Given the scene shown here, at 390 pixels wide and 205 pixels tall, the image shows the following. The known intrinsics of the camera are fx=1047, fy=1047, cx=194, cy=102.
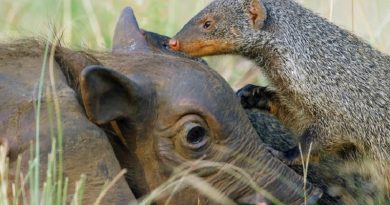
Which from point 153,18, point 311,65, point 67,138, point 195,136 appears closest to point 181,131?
point 195,136

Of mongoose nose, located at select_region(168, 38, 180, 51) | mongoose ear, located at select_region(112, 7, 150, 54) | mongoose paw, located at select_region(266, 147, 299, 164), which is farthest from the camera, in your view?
mongoose nose, located at select_region(168, 38, 180, 51)

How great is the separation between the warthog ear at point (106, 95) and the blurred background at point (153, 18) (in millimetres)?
2958

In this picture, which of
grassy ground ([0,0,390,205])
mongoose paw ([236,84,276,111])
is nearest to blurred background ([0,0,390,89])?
grassy ground ([0,0,390,205])

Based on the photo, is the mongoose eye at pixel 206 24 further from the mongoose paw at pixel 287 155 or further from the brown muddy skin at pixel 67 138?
→ the brown muddy skin at pixel 67 138

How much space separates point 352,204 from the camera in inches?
213

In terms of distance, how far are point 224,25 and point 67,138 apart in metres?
1.72

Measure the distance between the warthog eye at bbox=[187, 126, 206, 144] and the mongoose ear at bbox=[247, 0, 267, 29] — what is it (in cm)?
137

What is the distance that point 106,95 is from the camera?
4305 mm

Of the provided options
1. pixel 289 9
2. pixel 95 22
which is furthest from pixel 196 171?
pixel 95 22

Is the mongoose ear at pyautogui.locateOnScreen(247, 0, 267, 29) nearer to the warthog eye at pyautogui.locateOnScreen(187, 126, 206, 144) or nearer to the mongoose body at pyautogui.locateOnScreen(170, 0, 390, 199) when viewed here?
the mongoose body at pyautogui.locateOnScreen(170, 0, 390, 199)

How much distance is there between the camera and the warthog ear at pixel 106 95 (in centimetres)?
421

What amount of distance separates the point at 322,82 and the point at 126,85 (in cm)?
151

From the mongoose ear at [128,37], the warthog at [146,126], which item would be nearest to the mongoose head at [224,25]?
the mongoose ear at [128,37]

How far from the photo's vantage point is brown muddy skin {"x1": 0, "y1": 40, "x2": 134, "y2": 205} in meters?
4.18
